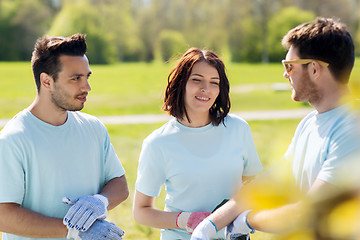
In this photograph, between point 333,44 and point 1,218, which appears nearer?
point 333,44

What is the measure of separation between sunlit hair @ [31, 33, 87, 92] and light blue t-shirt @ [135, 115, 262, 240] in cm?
65

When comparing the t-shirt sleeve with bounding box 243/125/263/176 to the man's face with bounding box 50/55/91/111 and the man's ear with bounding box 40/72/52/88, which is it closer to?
the man's face with bounding box 50/55/91/111

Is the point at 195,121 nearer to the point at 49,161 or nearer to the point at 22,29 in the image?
the point at 49,161

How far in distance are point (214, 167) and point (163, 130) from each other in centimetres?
38

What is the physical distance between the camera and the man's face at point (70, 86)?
2.37 meters

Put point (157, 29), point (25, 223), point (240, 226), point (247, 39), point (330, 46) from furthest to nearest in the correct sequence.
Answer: point (157, 29)
point (247, 39)
point (25, 223)
point (240, 226)
point (330, 46)

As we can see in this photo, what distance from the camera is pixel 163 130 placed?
2596mm

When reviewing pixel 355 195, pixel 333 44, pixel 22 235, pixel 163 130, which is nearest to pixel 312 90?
pixel 333 44

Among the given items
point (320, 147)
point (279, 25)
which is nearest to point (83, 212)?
point (320, 147)

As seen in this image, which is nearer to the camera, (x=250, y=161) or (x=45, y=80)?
(x=45, y=80)

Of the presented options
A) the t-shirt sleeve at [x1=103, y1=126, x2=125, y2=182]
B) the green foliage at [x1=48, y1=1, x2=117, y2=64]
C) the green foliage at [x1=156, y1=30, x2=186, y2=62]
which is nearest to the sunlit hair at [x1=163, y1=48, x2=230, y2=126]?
the t-shirt sleeve at [x1=103, y1=126, x2=125, y2=182]

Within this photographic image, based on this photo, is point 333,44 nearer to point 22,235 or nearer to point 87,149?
point 87,149

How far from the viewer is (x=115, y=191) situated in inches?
102

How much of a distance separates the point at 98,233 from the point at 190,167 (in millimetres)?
626
